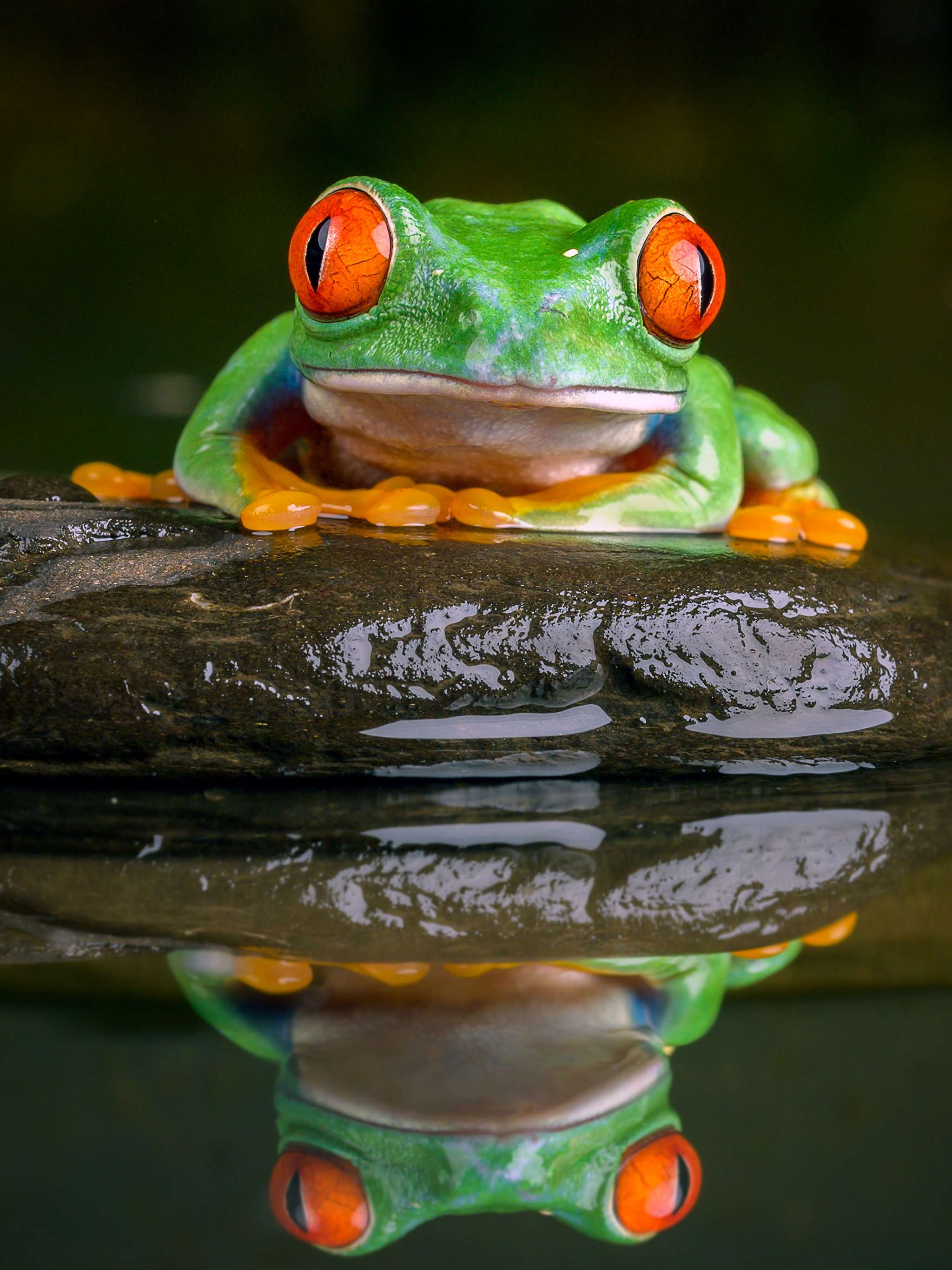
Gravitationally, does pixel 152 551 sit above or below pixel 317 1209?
above

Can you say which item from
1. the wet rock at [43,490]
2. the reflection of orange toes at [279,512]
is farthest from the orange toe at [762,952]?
the wet rock at [43,490]

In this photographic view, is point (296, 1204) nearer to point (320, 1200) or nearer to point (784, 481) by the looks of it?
point (320, 1200)

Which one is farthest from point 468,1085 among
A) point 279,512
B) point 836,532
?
point 836,532

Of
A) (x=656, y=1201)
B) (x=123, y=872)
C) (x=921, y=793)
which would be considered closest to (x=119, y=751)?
(x=123, y=872)

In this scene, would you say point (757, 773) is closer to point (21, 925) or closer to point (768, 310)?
point (21, 925)

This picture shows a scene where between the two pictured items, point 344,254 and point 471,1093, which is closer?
point 471,1093

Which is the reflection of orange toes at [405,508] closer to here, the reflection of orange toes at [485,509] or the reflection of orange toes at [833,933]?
the reflection of orange toes at [485,509]

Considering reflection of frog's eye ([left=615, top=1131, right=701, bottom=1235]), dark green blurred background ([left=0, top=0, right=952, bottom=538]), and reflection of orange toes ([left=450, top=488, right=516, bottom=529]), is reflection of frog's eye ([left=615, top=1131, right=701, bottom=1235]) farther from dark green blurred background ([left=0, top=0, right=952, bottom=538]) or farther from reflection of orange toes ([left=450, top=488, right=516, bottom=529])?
dark green blurred background ([left=0, top=0, right=952, bottom=538])
